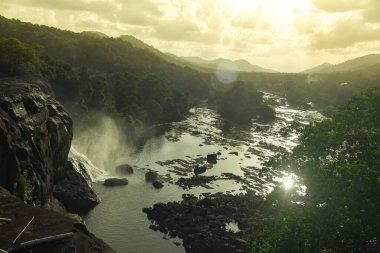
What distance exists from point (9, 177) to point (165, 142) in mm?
63301

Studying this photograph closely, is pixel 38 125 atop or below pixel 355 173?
below

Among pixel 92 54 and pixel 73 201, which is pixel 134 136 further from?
pixel 92 54

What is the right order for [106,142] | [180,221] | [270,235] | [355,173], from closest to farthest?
[355,173]
[270,235]
[180,221]
[106,142]

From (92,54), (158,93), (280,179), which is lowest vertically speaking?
(280,179)

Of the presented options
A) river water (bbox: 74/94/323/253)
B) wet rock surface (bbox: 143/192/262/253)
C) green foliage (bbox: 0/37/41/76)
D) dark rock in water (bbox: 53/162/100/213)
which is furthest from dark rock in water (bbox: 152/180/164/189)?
green foliage (bbox: 0/37/41/76)

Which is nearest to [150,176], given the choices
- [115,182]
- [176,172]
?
[115,182]

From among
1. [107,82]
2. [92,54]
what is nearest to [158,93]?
[107,82]

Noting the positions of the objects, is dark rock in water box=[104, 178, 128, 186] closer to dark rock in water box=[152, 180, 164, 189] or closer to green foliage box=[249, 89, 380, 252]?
dark rock in water box=[152, 180, 164, 189]

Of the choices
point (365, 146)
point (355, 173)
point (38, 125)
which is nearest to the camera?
point (355, 173)

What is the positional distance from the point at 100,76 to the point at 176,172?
53126 millimetres

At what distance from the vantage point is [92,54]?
174 meters

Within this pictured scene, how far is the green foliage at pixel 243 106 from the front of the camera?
153 m

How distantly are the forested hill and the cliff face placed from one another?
1609 cm

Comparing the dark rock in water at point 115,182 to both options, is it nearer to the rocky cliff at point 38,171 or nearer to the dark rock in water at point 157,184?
the dark rock in water at point 157,184
